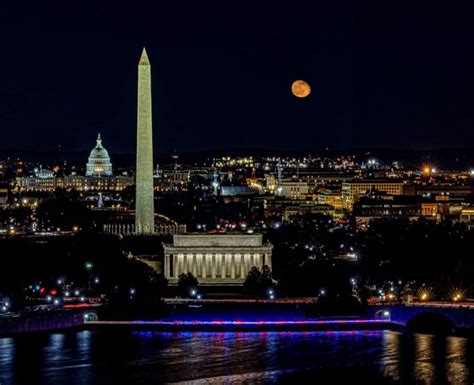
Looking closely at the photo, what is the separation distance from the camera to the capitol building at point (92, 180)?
132000 mm

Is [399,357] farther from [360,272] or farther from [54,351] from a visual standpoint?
[360,272]

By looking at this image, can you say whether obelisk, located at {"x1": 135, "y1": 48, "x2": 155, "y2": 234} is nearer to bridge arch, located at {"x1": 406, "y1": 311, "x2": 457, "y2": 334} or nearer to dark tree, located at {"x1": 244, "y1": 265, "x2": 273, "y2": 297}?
dark tree, located at {"x1": 244, "y1": 265, "x2": 273, "y2": 297}

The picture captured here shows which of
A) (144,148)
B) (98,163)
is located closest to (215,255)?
(144,148)

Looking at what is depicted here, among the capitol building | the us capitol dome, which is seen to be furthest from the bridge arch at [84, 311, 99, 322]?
the us capitol dome

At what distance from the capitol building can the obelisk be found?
240 ft

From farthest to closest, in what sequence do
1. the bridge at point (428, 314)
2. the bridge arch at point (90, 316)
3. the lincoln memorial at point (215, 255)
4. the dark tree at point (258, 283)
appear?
the lincoln memorial at point (215, 255) → the dark tree at point (258, 283) → the bridge arch at point (90, 316) → the bridge at point (428, 314)

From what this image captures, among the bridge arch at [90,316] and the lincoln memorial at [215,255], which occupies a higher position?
the lincoln memorial at [215,255]

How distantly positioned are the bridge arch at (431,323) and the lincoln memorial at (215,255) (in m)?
14.3

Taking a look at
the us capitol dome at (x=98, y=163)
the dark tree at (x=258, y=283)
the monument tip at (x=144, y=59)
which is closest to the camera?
the dark tree at (x=258, y=283)

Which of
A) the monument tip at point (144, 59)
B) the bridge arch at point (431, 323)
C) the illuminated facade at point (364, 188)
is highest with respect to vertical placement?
the illuminated facade at point (364, 188)

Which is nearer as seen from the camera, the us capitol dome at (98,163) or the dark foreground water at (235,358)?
the dark foreground water at (235,358)

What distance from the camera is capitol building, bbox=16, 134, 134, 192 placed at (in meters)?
132

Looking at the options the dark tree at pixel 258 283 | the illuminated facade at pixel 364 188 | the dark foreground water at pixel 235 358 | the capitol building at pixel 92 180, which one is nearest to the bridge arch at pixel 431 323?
the dark foreground water at pixel 235 358

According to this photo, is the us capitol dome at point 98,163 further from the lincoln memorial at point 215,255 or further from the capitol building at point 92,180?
the lincoln memorial at point 215,255
